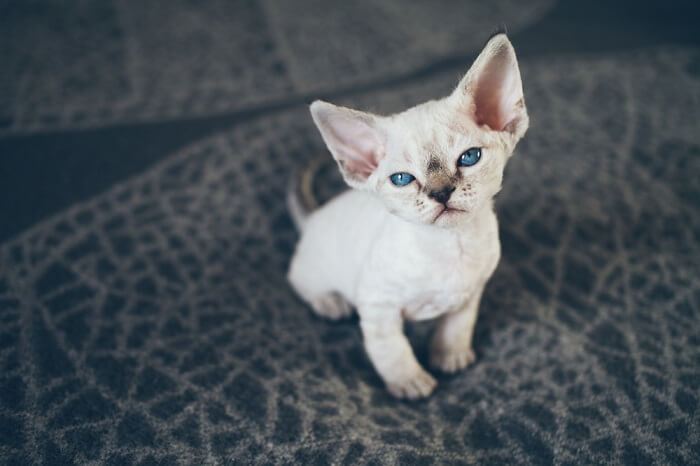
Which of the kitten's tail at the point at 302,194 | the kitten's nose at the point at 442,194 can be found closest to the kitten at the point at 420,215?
the kitten's nose at the point at 442,194

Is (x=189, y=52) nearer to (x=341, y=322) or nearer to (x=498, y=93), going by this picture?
(x=341, y=322)

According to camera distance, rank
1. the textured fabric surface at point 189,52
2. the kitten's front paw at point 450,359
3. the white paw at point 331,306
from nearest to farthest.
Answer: the kitten's front paw at point 450,359 < the white paw at point 331,306 < the textured fabric surface at point 189,52

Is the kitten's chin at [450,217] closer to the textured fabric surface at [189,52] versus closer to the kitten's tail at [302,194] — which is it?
the kitten's tail at [302,194]

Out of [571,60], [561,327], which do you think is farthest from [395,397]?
[571,60]

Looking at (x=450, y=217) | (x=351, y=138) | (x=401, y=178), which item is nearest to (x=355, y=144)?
(x=351, y=138)

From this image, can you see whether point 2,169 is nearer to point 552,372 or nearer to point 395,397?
point 395,397

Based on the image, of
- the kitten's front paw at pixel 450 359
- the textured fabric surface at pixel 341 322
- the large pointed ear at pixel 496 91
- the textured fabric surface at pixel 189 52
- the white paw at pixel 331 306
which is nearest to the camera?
the large pointed ear at pixel 496 91

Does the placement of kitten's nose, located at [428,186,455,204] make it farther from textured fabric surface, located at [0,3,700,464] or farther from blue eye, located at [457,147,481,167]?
textured fabric surface, located at [0,3,700,464]

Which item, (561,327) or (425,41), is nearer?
(561,327)
